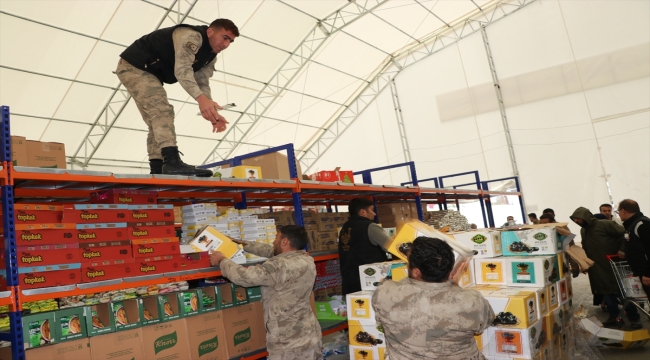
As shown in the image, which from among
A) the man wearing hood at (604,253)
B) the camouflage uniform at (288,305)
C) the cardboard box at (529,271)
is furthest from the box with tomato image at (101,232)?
the man wearing hood at (604,253)

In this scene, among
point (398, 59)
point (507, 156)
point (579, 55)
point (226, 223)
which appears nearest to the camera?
point (226, 223)

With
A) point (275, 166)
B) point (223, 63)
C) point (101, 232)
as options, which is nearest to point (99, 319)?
point (101, 232)

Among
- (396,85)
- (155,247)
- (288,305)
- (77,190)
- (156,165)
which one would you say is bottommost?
(288,305)

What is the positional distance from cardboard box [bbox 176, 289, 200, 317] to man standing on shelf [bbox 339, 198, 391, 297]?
1833 millimetres

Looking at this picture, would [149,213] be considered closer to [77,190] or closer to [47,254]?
[77,190]

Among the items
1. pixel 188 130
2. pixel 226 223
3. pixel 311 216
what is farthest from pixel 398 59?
pixel 226 223

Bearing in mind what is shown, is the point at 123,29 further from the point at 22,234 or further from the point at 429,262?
the point at 429,262

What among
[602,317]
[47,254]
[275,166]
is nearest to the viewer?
[47,254]

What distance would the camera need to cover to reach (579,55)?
15414mm

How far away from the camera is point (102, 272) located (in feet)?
10.8

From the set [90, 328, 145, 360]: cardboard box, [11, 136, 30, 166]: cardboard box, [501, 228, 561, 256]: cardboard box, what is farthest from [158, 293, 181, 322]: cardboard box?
[501, 228, 561, 256]: cardboard box

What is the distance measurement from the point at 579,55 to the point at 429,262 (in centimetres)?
1536

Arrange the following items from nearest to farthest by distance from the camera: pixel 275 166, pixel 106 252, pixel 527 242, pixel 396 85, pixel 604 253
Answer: pixel 106 252
pixel 527 242
pixel 275 166
pixel 604 253
pixel 396 85

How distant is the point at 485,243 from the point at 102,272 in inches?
118
